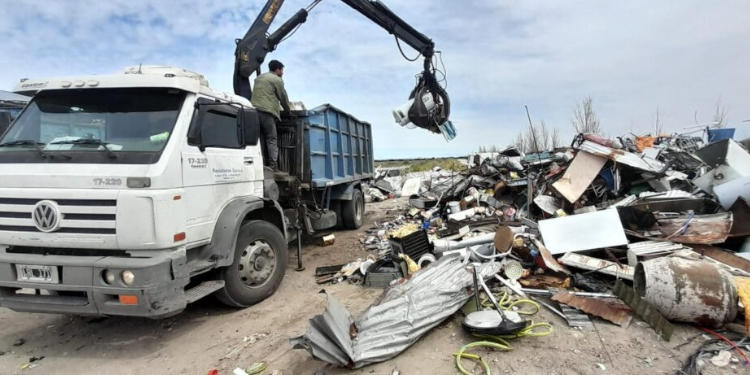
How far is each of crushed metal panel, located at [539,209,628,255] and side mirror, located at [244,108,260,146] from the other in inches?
144

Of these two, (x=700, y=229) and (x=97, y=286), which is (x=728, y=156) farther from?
(x=97, y=286)

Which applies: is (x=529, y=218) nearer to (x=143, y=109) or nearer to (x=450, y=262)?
(x=450, y=262)

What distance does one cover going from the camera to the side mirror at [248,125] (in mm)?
3983

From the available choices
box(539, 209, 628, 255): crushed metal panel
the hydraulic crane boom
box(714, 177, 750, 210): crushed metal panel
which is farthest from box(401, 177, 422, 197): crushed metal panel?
box(714, 177, 750, 210): crushed metal panel

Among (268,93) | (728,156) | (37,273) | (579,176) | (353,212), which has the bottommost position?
(353,212)

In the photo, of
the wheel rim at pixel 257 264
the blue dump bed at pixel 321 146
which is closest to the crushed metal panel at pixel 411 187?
the blue dump bed at pixel 321 146

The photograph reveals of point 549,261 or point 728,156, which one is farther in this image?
point 728,156

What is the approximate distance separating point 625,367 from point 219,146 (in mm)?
4008

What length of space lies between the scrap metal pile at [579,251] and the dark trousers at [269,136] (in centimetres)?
193

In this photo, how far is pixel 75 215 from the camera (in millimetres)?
2904

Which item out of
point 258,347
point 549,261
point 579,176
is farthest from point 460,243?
point 258,347

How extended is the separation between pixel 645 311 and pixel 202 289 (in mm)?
3942

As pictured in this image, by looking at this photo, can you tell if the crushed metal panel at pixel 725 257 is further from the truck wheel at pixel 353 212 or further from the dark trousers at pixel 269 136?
the truck wheel at pixel 353 212

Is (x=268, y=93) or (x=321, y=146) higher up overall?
(x=268, y=93)
